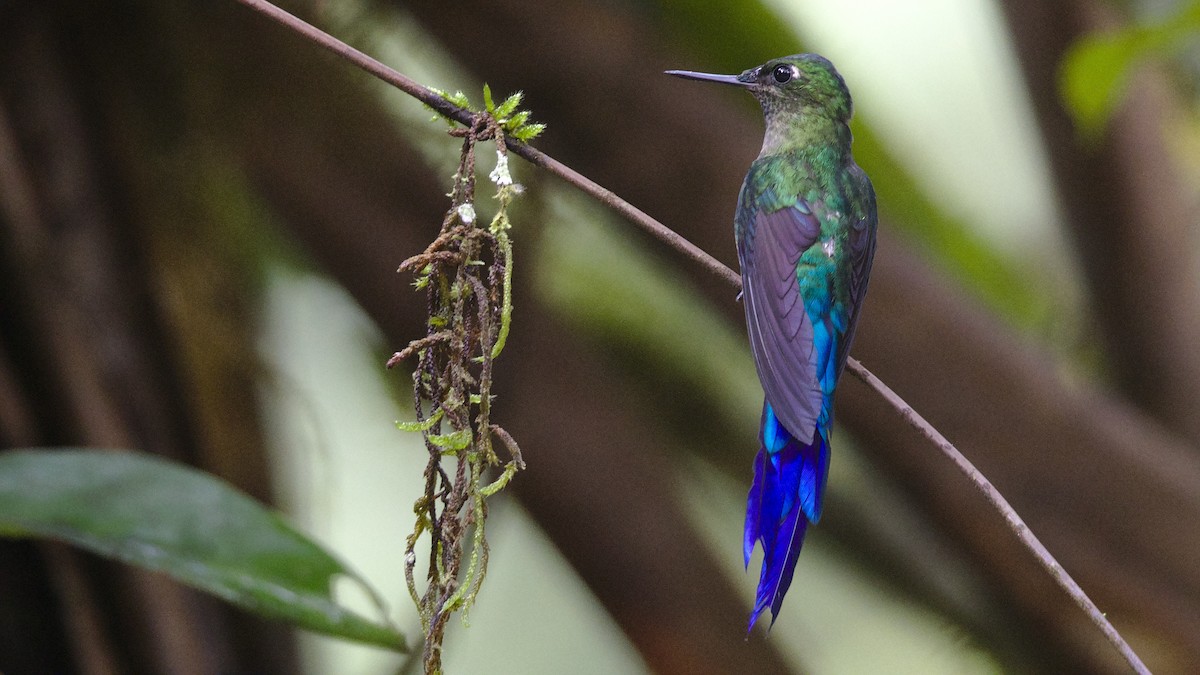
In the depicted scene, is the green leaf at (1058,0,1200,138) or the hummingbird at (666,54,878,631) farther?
the green leaf at (1058,0,1200,138)

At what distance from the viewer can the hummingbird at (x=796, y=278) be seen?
0.64 metres

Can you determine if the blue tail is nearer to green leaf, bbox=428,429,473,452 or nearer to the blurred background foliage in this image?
green leaf, bbox=428,429,473,452

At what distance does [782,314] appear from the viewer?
73cm

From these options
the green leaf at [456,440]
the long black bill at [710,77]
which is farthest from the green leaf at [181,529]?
the long black bill at [710,77]

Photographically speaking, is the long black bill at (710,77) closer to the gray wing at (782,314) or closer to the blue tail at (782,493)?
the gray wing at (782,314)

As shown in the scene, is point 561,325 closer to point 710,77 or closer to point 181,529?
point 181,529

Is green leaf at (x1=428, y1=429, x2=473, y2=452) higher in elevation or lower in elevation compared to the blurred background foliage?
higher

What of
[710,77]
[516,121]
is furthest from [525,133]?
[710,77]

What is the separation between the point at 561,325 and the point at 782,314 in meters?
1.26

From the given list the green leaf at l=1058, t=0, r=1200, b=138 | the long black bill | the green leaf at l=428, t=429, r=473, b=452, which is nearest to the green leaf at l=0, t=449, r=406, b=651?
the green leaf at l=428, t=429, r=473, b=452

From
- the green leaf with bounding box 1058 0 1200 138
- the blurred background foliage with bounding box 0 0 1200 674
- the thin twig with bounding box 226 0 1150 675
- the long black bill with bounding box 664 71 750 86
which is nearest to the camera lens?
the thin twig with bounding box 226 0 1150 675

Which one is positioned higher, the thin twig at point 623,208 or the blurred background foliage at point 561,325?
the thin twig at point 623,208

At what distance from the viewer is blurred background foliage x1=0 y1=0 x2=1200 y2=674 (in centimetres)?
175

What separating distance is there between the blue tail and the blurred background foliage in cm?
107
